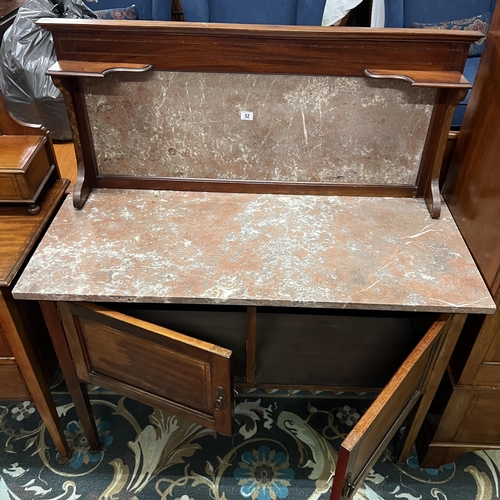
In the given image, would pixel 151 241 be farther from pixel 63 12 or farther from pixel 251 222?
pixel 63 12

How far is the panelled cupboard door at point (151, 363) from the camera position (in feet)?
3.32

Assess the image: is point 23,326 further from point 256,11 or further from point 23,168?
point 256,11

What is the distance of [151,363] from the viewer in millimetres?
1111

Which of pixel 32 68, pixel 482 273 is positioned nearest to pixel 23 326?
pixel 482 273

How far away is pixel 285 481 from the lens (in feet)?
4.57

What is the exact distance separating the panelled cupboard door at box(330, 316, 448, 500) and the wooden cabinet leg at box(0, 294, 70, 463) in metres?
0.78

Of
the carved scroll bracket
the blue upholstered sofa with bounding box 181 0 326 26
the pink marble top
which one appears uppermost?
the carved scroll bracket

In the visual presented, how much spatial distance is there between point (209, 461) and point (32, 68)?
6.01 feet

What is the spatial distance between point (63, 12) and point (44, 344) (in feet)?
6.17

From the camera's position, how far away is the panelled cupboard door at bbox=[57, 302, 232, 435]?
1.01m

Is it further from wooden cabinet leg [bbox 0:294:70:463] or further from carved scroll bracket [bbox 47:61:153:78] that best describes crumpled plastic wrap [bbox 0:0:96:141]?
wooden cabinet leg [bbox 0:294:70:463]

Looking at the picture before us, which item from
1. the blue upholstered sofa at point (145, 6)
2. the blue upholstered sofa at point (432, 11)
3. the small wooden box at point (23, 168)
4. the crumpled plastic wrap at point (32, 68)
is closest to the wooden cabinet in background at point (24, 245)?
the small wooden box at point (23, 168)

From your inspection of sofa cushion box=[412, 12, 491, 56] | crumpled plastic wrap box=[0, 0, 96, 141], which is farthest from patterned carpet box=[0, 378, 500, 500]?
sofa cushion box=[412, 12, 491, 56]

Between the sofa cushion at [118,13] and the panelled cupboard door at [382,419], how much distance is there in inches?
97.2
